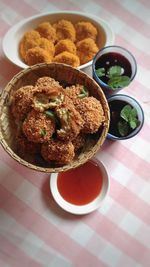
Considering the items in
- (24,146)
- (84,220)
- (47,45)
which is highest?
(47,45)

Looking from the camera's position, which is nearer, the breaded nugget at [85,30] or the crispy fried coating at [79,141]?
the crispy fried coating at [79,141]

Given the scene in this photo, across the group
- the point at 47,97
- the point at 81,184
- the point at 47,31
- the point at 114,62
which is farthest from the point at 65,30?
the point at 81,184

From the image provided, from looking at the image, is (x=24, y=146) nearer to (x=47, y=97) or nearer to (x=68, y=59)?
(x=47, y=97)

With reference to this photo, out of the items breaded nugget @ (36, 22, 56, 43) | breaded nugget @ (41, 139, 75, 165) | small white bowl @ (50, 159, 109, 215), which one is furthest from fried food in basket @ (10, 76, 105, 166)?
breaded nugget @ (36, 22, 56, 43)

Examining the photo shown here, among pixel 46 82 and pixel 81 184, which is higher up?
pixel 46 82

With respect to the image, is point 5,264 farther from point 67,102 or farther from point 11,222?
point 67,102

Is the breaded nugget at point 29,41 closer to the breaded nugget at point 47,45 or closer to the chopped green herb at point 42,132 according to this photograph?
the breaded nugget at point 47,45

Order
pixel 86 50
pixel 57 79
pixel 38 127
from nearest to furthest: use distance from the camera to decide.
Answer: pixel 38 127, pixel 57 79, pixel 86 50

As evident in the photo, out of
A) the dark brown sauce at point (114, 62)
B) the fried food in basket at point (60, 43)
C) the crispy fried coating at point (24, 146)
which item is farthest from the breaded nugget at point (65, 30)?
the crispy fried coating at point (24, 146)
